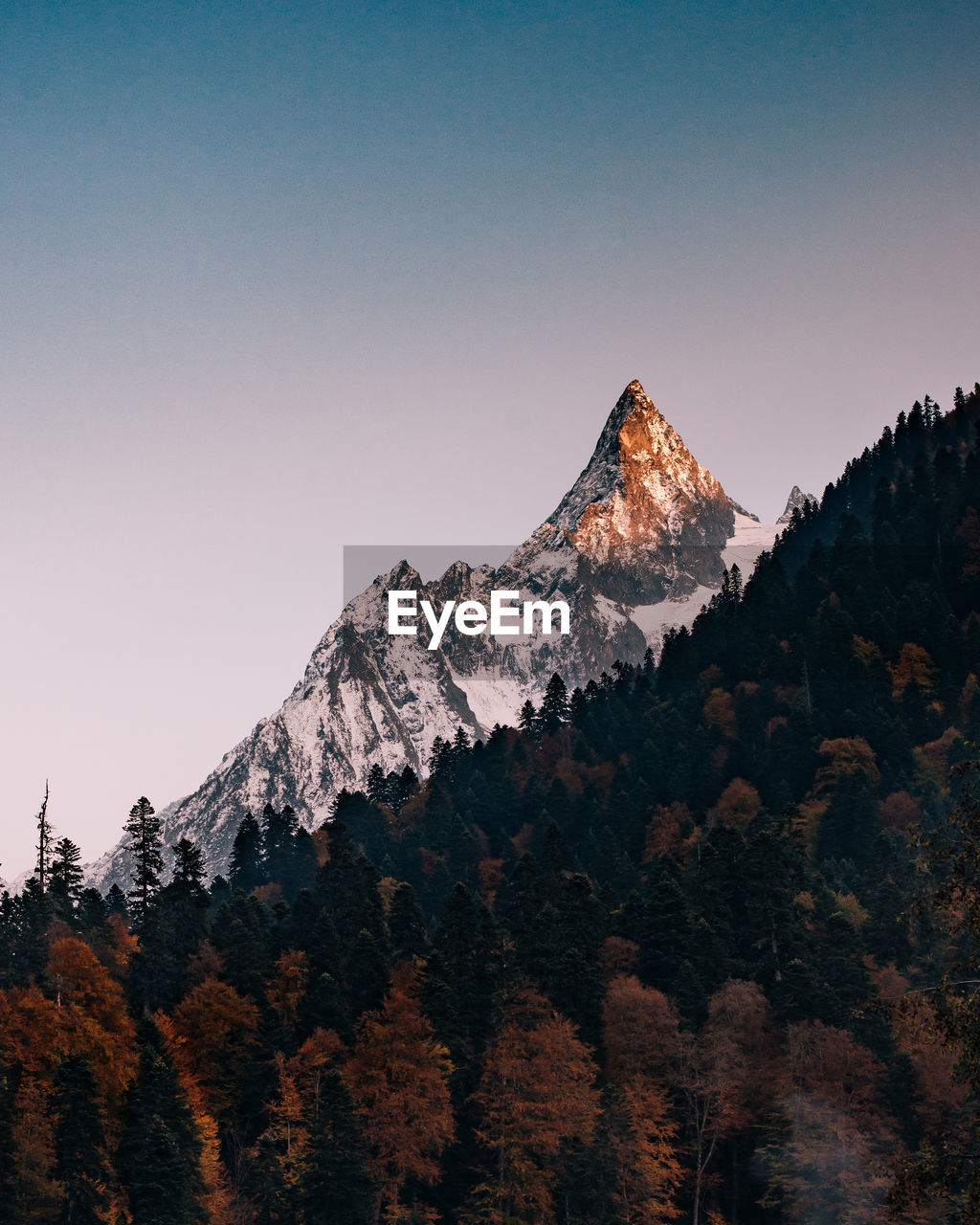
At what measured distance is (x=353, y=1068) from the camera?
82312mm

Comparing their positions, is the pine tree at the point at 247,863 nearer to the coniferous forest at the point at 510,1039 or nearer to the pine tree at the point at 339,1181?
the coniferous forest at the point at 510,1039

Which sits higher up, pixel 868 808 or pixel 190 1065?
pixel 868 808

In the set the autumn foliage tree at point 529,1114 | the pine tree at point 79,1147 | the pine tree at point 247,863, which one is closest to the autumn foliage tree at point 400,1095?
the autumn foliage tree at point 529,1114

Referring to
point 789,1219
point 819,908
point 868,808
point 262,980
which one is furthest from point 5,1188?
point 868,808

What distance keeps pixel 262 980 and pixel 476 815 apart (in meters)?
82.4

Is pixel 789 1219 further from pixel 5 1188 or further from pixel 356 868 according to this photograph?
pixel 356 868

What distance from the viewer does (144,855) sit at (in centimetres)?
10375

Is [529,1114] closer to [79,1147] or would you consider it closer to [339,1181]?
[339,1181]

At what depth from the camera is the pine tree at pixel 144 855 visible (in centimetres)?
10212

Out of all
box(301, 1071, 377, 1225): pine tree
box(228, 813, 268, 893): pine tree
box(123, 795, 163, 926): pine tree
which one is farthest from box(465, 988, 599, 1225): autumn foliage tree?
box(228, 813, 268, 893): pine tree

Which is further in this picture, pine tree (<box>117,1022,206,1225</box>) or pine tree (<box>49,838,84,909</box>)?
pine tree (<box>49,838,84,909</box>)

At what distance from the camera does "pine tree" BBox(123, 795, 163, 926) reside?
10212 cm

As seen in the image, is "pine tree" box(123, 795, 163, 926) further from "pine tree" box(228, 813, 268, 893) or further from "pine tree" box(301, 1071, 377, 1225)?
"pine tree" box(228, 813, 268, 893)

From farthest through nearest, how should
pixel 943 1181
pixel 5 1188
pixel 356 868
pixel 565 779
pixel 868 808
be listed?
pixel 565 779 < pixel 868 808 < pixel 356 868 < pixel 5 1188 < pixel 943 1181
